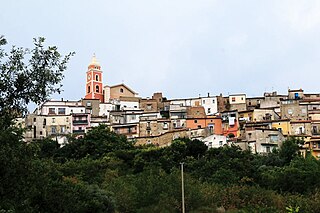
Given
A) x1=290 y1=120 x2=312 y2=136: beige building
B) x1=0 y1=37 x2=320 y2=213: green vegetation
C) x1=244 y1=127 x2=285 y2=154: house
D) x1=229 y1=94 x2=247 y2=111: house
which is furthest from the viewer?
x1=229 y1=94 x2=247 y2=111: house

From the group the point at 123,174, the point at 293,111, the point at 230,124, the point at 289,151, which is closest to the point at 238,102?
the point at 293,111

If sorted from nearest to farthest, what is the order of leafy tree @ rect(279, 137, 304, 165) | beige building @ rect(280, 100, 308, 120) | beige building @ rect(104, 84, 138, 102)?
leafy tree @ rect(279, 137, 304, 165)
beige building @ rect(280, 100, 308, 120)
beige building @ rect(104, 84, 138, 102)

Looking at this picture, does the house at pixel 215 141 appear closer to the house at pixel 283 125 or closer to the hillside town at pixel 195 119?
the hillside town at pixel 195 119

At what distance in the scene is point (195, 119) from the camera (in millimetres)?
61344

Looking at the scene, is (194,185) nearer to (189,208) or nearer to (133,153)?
(189,208)

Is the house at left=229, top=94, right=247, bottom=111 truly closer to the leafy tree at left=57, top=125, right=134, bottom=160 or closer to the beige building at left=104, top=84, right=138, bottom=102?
the beige building at left=104, top=84, right=138, bottom=102

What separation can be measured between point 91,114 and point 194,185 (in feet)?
132

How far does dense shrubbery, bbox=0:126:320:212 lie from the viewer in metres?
12.7

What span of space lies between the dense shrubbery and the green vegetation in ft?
0.08

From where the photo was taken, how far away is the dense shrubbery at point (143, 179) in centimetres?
1266

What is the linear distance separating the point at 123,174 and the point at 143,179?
11.4 m

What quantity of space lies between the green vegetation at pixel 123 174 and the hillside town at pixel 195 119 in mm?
4939

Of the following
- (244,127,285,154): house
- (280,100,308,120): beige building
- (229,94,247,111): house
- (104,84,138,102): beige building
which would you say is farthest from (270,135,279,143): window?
(104,84,138,102): beige building

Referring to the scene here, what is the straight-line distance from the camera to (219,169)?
3906 cm
